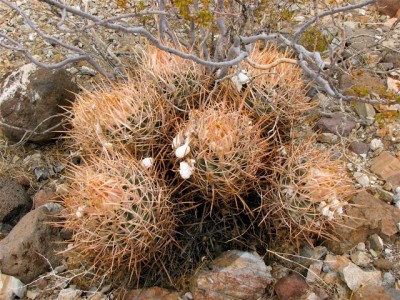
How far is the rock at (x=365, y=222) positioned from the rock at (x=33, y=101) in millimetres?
2087

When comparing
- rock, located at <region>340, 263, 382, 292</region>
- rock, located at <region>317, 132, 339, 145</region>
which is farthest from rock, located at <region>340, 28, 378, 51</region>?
rock, located at <region>340, 263, 382, 292</region>

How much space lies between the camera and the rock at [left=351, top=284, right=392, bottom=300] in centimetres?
241

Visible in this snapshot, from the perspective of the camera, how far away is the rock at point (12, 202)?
3.18 meters

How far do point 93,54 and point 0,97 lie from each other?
0.83 m

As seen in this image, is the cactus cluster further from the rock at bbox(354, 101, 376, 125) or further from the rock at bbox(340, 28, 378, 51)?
the rock at bbox(340, 28, 378, 51)

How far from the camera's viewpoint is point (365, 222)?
2812 mm

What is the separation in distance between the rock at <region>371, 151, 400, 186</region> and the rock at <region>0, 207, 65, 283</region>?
2139 mm

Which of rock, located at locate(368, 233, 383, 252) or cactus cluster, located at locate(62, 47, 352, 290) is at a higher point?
cactus cluster, located at locate(62, 47, 352, 290)

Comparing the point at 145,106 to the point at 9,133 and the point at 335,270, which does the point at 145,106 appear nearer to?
the point at 335,270

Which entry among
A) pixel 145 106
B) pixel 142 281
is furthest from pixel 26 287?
pixel 145 106

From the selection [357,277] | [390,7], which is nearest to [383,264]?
[357,277]

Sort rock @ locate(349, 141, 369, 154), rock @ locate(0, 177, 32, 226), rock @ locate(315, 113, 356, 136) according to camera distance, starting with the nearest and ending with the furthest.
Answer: rock @ locate(0, 177, 32, 226) → rock @ locate(349, 141, 369, 154) → rock @ locate(315, 113, 356, 136)

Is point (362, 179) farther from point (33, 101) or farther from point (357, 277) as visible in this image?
point (33, 101)

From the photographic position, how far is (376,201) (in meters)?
3.00
